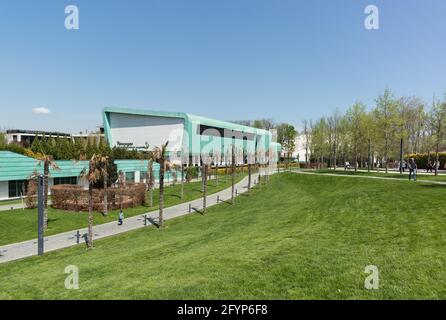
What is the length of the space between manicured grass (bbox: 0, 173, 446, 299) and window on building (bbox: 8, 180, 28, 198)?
1045 inches

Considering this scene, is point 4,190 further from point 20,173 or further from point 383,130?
point 383,130

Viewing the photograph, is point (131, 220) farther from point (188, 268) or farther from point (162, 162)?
point (188, 268)

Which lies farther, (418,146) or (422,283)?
(418,146)

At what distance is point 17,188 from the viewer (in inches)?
1658

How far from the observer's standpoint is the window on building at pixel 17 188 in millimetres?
41469

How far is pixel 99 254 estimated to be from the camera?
18234 millimetres

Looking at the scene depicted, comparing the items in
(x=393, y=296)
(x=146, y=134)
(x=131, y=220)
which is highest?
(x=146, y=134)

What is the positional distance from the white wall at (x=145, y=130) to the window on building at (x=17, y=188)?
97.3 ft

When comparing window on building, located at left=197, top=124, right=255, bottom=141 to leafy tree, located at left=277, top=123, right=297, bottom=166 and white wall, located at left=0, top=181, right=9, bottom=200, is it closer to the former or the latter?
leafy tree, located at left=277, top=123, right=297, bottom=166

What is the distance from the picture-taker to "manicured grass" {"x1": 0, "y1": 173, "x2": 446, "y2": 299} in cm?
945

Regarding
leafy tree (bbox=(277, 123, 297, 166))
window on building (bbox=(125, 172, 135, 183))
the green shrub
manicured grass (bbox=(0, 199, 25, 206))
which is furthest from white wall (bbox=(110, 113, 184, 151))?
leafy tree (bbox=(277, 123, 297, 166))

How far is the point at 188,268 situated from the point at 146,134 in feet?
206

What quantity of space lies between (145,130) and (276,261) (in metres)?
64.2
